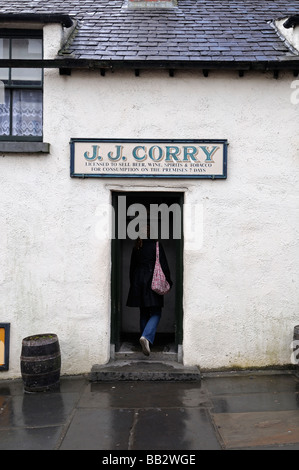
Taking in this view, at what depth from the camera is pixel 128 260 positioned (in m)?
8.70

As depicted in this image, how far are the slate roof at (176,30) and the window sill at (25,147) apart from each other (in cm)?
141

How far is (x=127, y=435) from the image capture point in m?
4.68

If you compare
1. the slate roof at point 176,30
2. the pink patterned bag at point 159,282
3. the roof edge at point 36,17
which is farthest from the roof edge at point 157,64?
the pink patterned bag at point 159,282

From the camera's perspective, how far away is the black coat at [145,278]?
23.2 feet

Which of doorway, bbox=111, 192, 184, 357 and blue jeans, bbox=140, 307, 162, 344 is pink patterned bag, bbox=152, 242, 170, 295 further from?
blue jeans, bbox=140, 307, 162, 344

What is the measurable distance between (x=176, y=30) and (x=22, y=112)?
291 centimetres

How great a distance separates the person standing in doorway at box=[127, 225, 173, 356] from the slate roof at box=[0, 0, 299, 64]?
113 inches

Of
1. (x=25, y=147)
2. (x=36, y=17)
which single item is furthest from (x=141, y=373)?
(x=36, y=17)

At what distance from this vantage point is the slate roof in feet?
22.1

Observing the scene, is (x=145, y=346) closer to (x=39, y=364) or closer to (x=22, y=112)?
(x=39, y=364)

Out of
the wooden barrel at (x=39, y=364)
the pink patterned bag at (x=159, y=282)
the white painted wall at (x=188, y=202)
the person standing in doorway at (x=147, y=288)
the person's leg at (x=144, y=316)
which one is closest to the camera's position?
the wooden barrel at (x=39, y=364)

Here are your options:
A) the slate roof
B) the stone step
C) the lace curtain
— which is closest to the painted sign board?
the lace curtain

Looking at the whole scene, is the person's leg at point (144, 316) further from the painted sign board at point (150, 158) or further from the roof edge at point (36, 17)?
the roof edge at point (36, 17)

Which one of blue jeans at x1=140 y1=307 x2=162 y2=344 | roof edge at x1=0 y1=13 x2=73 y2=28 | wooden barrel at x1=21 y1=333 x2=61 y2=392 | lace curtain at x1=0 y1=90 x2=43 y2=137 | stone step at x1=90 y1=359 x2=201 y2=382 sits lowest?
stone step at x1=90 y1=359 x2=201 y2=382
